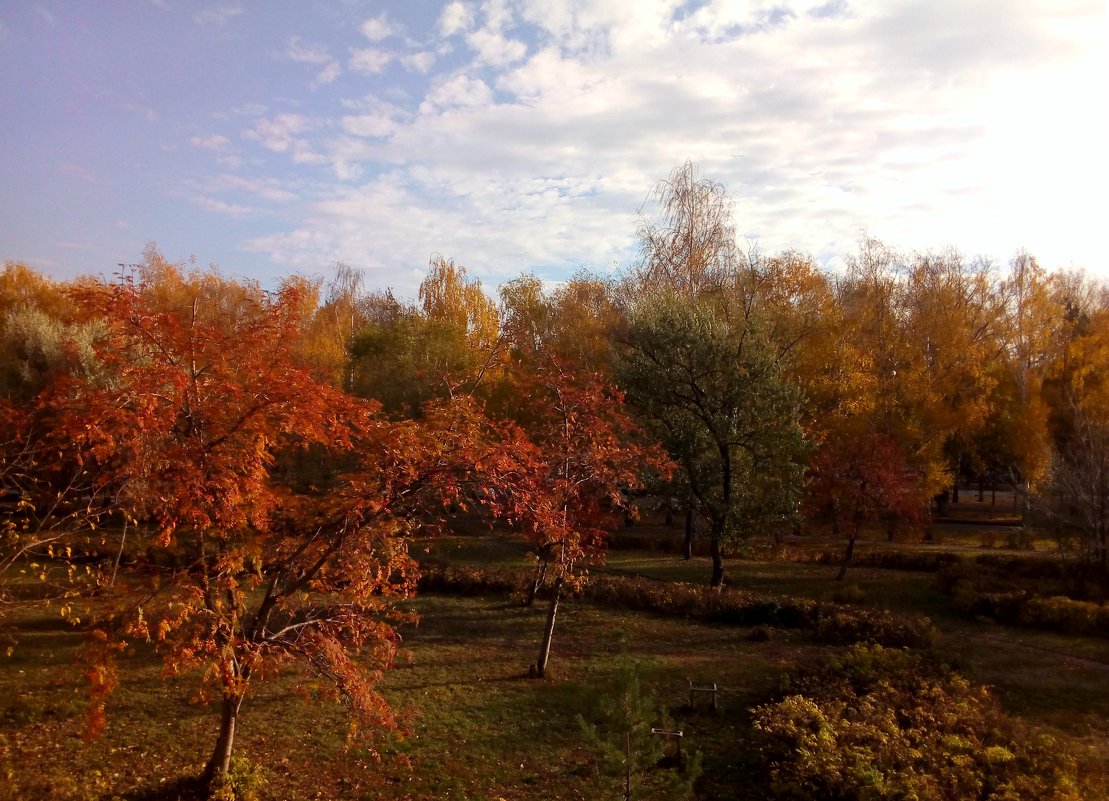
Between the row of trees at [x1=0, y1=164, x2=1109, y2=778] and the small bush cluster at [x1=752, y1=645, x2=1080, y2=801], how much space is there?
400 centimetres

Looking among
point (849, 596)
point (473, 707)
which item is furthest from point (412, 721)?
point (849, 596)

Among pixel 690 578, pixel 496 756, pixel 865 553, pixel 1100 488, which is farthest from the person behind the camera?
pixel 865 553

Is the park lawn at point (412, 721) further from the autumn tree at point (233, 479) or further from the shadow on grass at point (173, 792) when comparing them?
the autumn tree at point (233, 479)

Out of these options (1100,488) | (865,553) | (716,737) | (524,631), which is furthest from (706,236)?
(716,737)

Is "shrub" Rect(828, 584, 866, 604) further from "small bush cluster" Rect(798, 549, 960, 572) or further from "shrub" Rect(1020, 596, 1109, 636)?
"small bush cluster" Rect(798, 549, 960, 572)

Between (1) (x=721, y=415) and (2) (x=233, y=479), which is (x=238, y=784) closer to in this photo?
(2) (x=233, y=479)

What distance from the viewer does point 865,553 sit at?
2405 cm

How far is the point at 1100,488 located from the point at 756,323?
31.4 ft

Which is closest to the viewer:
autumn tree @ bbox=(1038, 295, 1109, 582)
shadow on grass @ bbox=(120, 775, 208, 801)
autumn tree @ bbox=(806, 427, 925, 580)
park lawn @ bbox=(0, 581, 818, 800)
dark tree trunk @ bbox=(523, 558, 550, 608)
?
shadow on grass @ bbox=(120, 775, 208, 801)

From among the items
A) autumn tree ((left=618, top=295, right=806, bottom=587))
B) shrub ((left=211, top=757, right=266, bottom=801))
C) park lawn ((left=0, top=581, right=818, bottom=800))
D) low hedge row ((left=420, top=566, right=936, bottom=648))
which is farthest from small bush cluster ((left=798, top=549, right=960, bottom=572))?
shrub ((left=211, top=757, right=266, bottom=801))

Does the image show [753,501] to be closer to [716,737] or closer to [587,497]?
[587,497]

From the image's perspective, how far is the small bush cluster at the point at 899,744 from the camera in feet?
24.7

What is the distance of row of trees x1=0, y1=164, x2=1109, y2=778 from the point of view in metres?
7.10

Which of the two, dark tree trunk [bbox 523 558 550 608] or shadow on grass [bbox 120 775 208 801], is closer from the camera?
shadow on grass [bbox 120 775 208 801]
